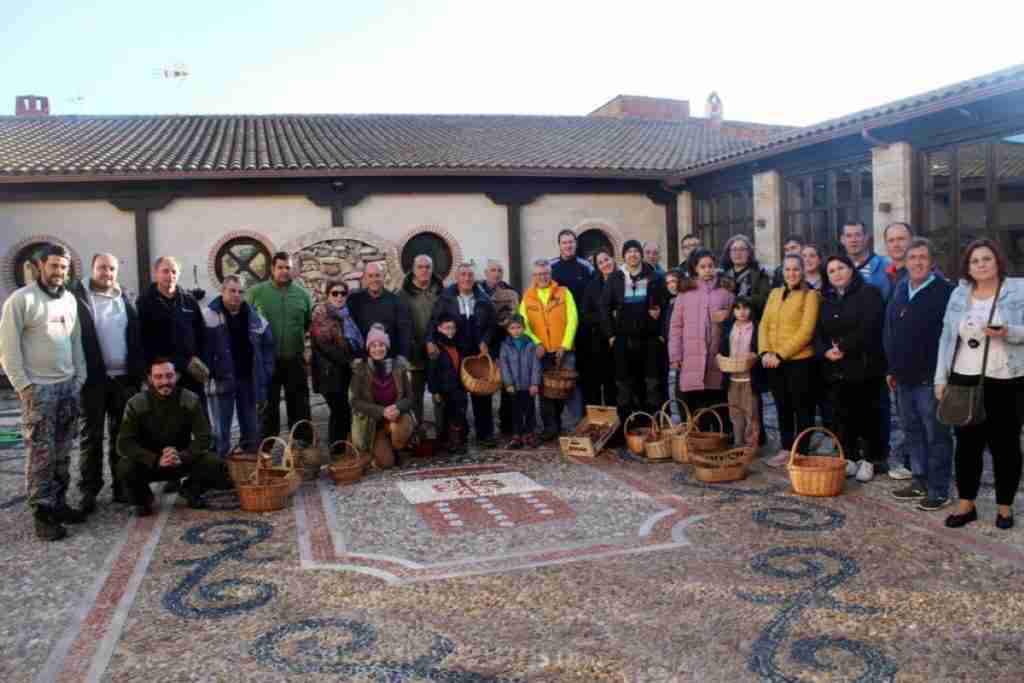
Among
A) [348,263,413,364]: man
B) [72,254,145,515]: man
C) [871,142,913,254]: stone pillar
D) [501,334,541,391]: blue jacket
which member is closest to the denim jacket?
[501,334,541,391]: blue jacket

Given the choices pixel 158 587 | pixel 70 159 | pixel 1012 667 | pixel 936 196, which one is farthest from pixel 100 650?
pixel 70 159

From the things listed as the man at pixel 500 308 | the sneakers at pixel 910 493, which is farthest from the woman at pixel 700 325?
the sneakers at pixel 910 493

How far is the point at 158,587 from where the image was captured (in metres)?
4.12

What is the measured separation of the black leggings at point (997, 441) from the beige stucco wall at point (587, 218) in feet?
32.1

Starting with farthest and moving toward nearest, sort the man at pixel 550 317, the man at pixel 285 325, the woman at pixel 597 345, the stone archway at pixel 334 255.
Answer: the stone archway at pixel 334 255 → the woman at pixel 597 345 → the man at pixel 550 317 → the man at pixel 285 325

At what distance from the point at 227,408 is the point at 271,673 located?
3.39 meters

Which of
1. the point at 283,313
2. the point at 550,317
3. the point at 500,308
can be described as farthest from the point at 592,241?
the point at 283,313

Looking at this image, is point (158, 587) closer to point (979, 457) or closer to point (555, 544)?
point (555, 544)

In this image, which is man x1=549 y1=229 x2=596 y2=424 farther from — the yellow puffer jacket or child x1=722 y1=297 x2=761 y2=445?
the yellow puffer jacket

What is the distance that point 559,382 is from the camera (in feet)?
23.4

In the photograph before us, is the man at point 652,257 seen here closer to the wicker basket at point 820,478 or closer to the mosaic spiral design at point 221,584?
the wicker basket at point 820,478

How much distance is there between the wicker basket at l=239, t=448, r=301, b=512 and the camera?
212 inches

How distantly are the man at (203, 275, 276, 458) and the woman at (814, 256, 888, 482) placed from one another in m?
3.99

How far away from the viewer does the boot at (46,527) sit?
4984 mm
